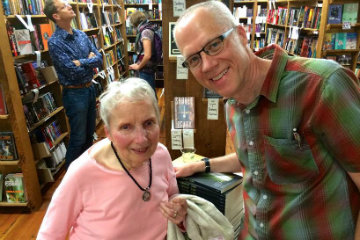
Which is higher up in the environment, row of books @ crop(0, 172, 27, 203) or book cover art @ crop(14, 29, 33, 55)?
book cover art @ crop(14, 29, 33, 55)

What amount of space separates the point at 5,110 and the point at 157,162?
1.83m

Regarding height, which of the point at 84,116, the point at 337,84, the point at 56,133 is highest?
the point at 337,84

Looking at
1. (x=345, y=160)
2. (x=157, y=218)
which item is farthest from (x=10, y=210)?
(x=345, y=160)

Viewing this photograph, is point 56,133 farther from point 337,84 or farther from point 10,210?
point 337,84

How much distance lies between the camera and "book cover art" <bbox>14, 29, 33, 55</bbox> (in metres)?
2.49

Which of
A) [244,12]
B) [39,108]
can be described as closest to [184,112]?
[39,108]

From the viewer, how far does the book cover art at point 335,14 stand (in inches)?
146

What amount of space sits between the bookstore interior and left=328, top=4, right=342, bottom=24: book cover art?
0.5 inches

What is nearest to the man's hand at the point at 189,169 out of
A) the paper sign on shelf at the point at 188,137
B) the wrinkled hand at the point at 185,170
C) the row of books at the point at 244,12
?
the wrinkled hand at the point at 185,170

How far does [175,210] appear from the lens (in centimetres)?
113

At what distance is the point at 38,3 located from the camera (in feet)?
9.68

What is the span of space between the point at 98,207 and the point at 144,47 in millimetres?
3036

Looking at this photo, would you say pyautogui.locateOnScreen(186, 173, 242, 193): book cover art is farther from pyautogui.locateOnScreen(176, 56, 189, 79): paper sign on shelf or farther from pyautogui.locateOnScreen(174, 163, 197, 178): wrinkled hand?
pyautogui.locateOnScreen(176, 56, 189, 79): paper sign on shelf

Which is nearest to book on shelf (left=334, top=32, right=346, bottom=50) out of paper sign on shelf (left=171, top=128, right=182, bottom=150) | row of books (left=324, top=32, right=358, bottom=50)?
row of books (left=324, top=32, right=358, bottom=50)
